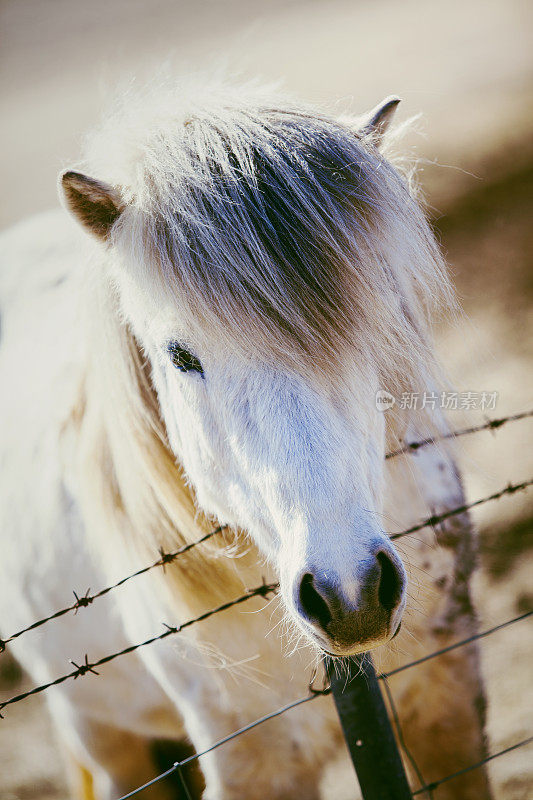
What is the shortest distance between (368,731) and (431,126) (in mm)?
6728

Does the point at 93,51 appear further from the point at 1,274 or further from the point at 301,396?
the point at 301,396

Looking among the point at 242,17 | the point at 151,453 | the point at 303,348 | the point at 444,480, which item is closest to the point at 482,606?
the point at 444,480

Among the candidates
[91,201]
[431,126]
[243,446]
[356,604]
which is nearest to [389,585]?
[356,604]

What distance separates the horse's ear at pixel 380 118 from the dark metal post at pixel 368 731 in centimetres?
91

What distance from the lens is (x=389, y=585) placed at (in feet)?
2.81

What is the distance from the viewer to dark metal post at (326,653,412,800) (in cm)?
107

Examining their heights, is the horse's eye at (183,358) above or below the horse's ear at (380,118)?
below

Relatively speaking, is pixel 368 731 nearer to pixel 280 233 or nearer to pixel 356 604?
pixel 356 604

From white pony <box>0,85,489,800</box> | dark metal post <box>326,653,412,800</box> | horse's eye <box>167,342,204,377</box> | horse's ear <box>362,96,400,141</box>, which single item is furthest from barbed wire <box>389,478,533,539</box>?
horse's ear <box>362,96,400,141</box>

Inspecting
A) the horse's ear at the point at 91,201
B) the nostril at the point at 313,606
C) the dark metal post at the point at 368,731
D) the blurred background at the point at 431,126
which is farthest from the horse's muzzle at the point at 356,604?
the horse's ear at the point at 91,201

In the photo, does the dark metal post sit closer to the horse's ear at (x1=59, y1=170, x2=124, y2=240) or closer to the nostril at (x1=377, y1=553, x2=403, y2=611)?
the nostril at (x1=377, y1=553, x2=403, y2=611)

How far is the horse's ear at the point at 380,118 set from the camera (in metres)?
1.12

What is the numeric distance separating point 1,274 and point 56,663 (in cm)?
158

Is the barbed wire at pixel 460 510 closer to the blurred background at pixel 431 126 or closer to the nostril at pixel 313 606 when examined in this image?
the blurred background at pixel 431 126
